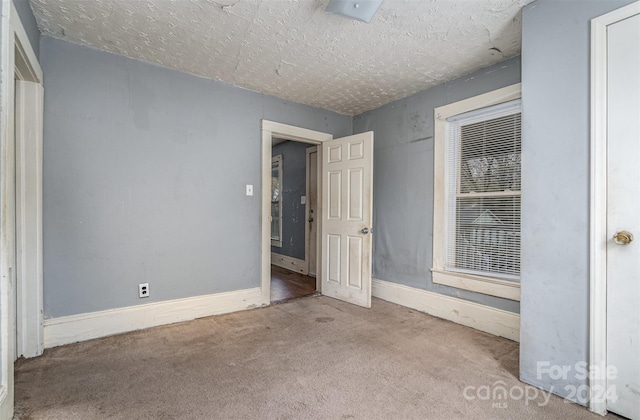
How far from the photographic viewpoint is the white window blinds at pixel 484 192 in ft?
8.84

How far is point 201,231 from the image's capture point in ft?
Result: 10.2

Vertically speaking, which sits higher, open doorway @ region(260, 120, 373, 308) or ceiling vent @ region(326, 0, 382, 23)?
ceiling vent @ region(326, 0, 382, 23)

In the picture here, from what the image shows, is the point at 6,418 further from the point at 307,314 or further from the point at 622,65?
the point at 622,65

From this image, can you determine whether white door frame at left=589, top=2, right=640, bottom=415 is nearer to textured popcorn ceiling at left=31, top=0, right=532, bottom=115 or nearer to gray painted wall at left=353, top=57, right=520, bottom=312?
textured popcorn ceiling at left=31, top=0, right=532, bottom=115

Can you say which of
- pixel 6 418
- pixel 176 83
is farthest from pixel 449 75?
pixel 6 418

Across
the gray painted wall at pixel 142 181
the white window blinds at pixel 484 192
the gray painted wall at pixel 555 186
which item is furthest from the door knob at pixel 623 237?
the gray painted wall at pixel 142 181

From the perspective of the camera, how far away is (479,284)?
9.41 ft

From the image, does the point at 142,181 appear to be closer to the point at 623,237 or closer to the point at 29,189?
the point at 29,189

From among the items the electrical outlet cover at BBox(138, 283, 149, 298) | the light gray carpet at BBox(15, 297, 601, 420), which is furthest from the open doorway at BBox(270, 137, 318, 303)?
the electrical outlet cover at BBox(138, 283, 149, 298)

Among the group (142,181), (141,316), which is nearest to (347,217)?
(142,181)

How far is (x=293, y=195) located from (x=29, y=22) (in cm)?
390

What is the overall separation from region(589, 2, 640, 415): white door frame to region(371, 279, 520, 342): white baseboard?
943 millimetres

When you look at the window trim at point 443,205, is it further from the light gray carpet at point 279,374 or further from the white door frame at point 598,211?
the white door frame at point 598,211

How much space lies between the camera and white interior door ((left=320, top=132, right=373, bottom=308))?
3.47 metres
